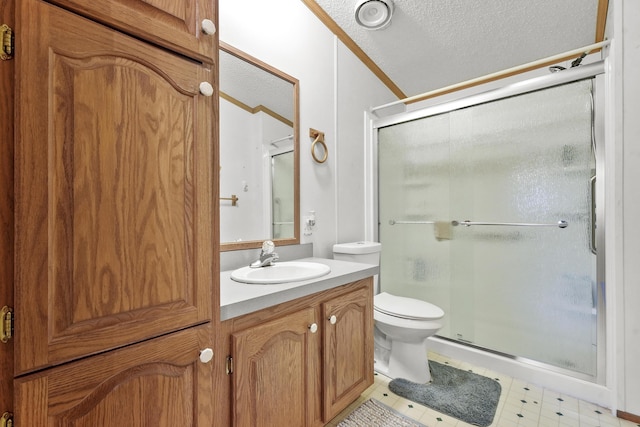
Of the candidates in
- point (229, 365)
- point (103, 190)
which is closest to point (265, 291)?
point (229, 365)

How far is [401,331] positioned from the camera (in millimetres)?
1755

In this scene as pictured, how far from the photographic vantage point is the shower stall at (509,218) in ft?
5.42

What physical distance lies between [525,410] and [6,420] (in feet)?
6.86

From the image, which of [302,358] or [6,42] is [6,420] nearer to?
[6,42]

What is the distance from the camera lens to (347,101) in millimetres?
2248

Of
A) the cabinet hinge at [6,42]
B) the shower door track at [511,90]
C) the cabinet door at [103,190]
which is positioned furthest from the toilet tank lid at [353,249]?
the cabinet hinge at [6,42]

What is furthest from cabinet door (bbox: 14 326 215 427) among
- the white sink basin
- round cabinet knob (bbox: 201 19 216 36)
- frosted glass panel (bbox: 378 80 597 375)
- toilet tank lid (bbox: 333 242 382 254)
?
frosted glass panel (bbox: 378 80 597 375)

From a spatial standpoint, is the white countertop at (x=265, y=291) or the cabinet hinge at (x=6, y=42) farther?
the white countertop at (x=265, y=291)

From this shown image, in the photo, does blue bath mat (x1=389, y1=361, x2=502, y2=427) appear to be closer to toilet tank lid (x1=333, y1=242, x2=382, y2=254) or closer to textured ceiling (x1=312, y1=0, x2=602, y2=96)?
toilet tank lid (x1=333, y1=242, x2=382, y2=254)

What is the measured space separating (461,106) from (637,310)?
1541 mm

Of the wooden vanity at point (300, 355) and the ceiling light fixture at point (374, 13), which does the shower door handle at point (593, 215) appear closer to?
the wooden vanity at point (300, 355)

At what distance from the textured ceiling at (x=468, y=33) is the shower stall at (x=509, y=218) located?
1.48 ft

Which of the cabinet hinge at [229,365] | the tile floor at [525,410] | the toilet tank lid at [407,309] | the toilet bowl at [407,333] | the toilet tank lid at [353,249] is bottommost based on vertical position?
the tile floor at [525,410]

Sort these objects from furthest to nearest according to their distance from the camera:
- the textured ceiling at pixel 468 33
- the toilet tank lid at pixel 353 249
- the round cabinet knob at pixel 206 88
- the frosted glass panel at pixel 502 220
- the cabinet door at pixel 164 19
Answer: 1. the toilet tank lid at pixel 353 249
2. the textured ceiling at pixel 468 33
3. the frosted glass panel at pixel 502 220
4. the round cabinet knob at pixel 206 88
5. the cabinet door at pixel 164 19
